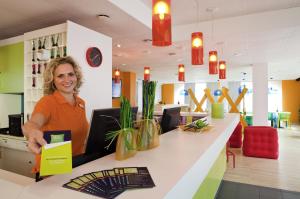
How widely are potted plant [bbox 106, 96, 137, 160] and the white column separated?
716cm

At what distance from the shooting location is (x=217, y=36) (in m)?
4.15

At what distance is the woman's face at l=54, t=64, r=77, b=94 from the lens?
171 cm

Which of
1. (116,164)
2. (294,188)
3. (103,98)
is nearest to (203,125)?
(116,164)

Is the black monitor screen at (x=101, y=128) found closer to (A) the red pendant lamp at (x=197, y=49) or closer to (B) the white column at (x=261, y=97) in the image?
(A) the red pendant lamp at (x=197, y=49)

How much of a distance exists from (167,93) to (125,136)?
663 inches

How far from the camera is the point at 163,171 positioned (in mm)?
1064

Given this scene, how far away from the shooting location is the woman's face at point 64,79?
67.5 inches

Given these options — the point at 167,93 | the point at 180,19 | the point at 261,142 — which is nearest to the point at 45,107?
the point at 180,19

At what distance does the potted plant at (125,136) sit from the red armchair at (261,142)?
15.4 feet

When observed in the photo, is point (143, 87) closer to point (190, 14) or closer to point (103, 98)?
point (103, 98)

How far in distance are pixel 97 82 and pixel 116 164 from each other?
2.31 m

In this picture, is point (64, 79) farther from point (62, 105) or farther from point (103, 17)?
point (103, 17)

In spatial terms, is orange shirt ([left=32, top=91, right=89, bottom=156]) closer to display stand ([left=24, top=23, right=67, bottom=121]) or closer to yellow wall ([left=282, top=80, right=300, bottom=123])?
display stand ([left=24, top=23, right=67, bottom=121])

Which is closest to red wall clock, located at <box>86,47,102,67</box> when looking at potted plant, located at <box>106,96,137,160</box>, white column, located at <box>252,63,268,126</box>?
potted plant, located at <box>106,96,137,160</box>
